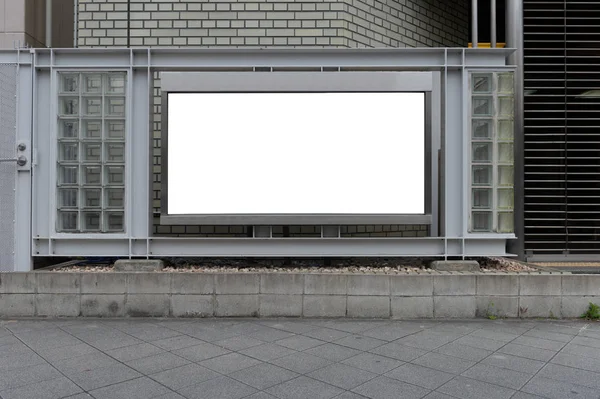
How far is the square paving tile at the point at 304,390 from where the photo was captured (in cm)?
381

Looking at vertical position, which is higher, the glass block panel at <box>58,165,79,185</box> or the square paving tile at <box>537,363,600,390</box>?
the glass block panel at <box>58,165,79,185</box>

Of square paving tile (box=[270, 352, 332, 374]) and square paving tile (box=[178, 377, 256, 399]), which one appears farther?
square paving tile (box=[270, 352, 332, 374])

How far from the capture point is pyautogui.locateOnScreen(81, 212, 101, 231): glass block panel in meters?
6.76

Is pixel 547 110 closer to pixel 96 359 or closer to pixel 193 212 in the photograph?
pixel 193 212

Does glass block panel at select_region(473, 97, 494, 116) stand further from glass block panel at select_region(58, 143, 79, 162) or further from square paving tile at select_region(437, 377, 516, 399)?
glass block panel at select_region(58, 143, 79, 162)

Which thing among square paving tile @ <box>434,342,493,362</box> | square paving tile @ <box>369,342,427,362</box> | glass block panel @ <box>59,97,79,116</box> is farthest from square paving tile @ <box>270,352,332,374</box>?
glass block panel @ <box>59,97,79,116</box>

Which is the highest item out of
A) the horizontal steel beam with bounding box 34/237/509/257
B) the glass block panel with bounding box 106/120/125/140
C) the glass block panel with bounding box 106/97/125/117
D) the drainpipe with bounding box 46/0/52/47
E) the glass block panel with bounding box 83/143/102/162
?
the drainpipe with bounding box 46/0/52/47

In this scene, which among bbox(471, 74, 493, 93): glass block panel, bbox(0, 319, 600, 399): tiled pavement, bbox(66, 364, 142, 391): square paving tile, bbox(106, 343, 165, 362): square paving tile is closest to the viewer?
bbox(0, 319, 600, 399): tiled pavement

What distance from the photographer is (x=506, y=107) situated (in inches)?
268

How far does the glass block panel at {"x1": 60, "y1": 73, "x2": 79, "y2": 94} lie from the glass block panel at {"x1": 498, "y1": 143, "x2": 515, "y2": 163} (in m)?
6.48


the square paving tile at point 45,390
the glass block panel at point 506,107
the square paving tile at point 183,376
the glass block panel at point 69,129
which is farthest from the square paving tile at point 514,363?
the glass block panel at point 69,129

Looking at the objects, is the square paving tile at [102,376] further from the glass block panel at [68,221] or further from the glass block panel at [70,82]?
the glass block panel at [70,82]

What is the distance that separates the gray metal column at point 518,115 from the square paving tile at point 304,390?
544cm

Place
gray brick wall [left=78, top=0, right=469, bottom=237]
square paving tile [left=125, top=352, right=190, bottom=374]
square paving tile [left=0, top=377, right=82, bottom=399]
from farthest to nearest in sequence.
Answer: gray brick wall [left=78, top=0, right=469, bottom=237]
square paving tile [left=125, top=352, right=190, bottom=374]
square paving tile [left=0, top=377, right=82, bottom=399]
